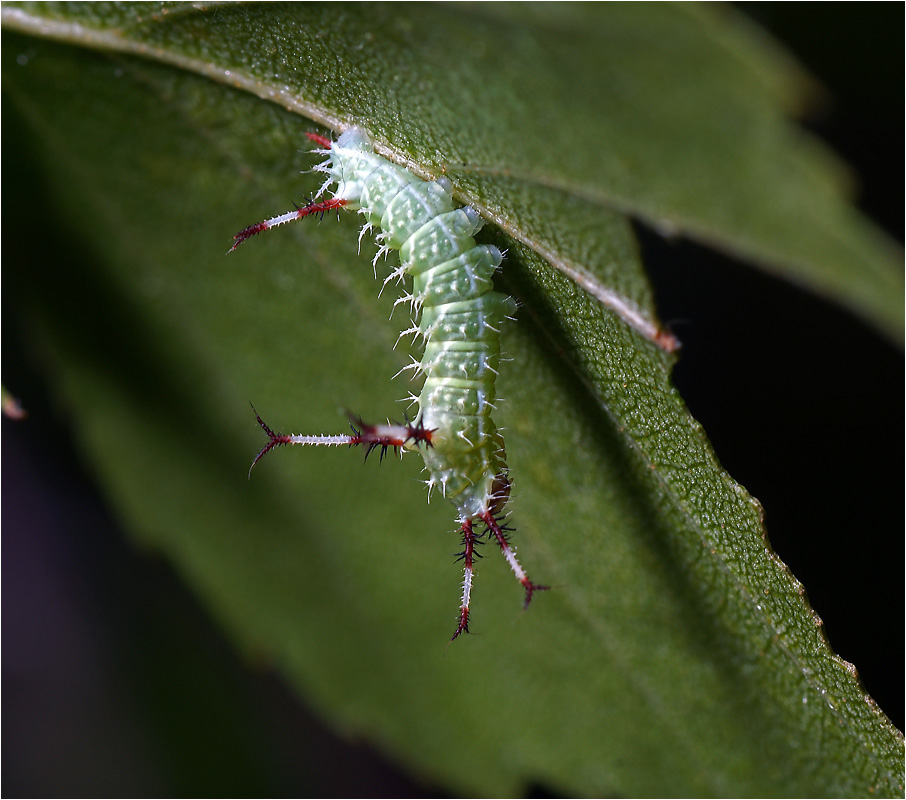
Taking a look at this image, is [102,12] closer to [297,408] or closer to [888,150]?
[297,408]

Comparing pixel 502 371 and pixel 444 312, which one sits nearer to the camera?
pixel 444 312

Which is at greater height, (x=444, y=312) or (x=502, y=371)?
(x=444, y=312)

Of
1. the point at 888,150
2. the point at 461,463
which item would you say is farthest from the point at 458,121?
the point at 888,150

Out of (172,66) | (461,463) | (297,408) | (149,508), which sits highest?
(172,66)
